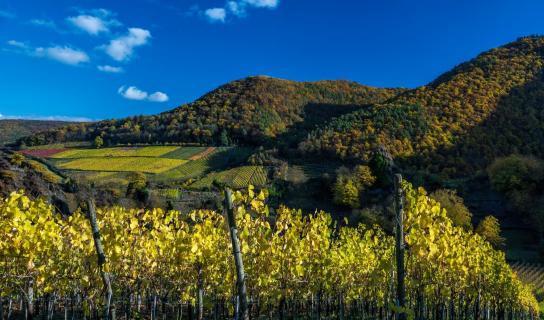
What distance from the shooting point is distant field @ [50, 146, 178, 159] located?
97.6m

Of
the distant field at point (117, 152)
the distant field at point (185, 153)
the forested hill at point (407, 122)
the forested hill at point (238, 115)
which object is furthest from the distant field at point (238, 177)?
the forested hill at point (238, 115)

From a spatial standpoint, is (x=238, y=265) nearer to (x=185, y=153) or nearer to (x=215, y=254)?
(x=215, y=254)

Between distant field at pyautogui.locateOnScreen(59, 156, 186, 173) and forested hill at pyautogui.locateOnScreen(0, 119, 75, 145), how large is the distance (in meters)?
71.4

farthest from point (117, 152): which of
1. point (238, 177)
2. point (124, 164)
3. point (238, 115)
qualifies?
point (238, 115)

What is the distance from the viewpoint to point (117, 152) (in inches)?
3969

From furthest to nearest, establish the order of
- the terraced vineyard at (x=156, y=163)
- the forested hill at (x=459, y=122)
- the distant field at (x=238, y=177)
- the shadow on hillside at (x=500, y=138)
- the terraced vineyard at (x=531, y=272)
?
the forested hill at (x=459, y=122)
the shadow on hillside at (x=500, y=138)
the terraced vineyard at (x=156, y=163)
the distant field at (x=238, y=177)
the terraced vineyard at (x=531, y=272)

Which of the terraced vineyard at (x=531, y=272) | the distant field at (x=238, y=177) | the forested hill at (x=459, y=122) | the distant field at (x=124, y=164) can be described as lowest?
the terraced vineyard at (x=531, y=272)

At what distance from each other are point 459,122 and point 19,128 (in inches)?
6399

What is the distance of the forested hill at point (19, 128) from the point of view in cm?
15162

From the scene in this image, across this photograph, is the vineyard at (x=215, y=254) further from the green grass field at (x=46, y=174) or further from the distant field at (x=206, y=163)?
the distant field at (x=206, y=163)

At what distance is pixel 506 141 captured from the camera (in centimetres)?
8650

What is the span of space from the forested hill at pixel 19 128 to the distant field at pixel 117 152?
5929cm

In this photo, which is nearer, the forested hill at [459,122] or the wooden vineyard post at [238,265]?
the wooden vineyard post at [238,265]

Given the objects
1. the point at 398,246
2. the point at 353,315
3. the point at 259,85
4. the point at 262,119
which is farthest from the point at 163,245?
the point at 259,85
